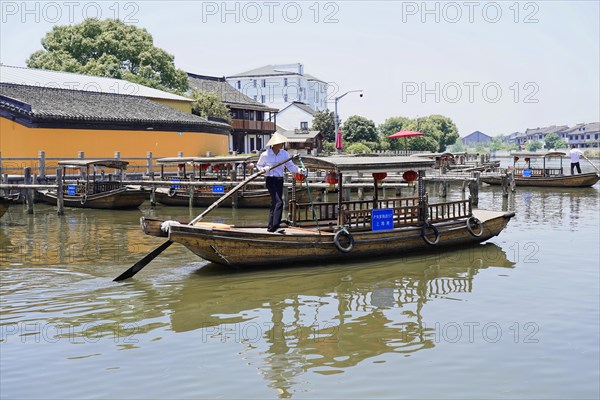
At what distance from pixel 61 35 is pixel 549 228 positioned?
38351 millimetres

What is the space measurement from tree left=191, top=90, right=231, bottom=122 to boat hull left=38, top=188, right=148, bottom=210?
2286cm

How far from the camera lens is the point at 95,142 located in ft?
103

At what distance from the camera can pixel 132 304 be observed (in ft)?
31.7

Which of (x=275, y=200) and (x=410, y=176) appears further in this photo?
(x=410, y=176)

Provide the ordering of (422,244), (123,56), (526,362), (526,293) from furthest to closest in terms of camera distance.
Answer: (123,56) → (422,244) → (526,293) → (526,362)

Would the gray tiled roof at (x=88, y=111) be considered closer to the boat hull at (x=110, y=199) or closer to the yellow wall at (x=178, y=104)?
the yellow wall at (x=178, y=104)

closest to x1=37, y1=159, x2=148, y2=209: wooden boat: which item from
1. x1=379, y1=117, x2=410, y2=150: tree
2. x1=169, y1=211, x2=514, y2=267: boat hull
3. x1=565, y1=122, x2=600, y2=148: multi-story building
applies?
x1=169, y1=211, x2=514, y2=267: boat hull

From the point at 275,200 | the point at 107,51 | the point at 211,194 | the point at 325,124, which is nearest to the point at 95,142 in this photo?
the point at 211,194

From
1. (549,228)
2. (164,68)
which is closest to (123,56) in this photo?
(164,68)

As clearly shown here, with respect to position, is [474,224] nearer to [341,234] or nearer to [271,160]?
[341,234]

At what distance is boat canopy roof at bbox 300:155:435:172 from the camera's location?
38.8 ft

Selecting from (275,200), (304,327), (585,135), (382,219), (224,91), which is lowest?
(304,327)

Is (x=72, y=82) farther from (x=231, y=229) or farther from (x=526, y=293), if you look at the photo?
(x=526, y=293)

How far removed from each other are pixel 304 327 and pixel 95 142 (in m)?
24.9
